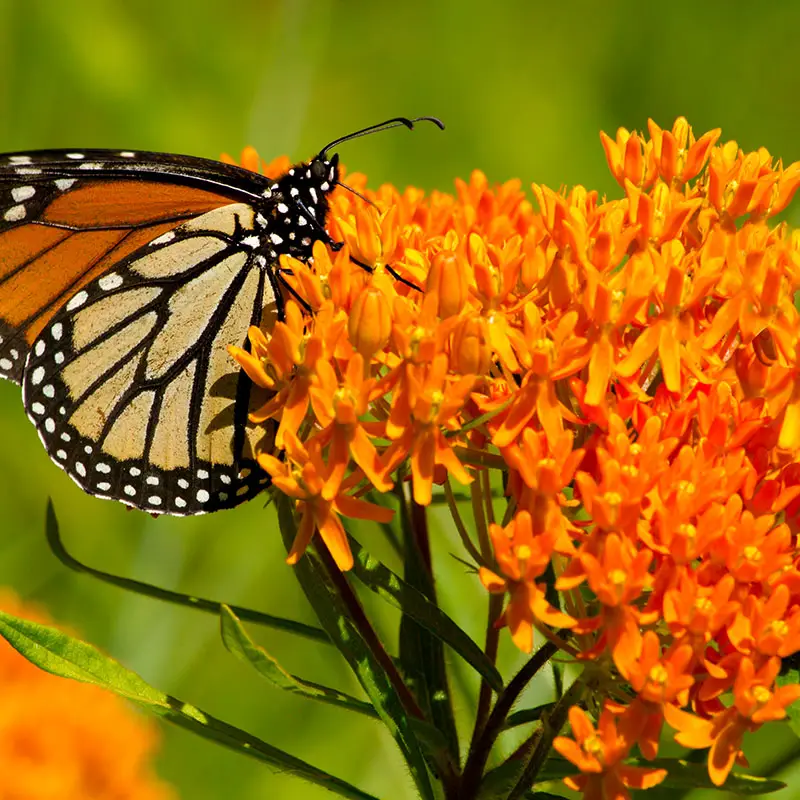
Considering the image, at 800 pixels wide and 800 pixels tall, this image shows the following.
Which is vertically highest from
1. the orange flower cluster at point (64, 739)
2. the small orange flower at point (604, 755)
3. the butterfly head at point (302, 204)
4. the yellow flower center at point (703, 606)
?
the butterfly head at point (302, 204)

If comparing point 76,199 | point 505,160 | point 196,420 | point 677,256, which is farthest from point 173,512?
point 505,160

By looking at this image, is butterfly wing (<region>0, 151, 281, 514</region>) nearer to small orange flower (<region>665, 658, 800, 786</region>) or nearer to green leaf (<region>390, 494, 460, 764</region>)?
green leaf (<region>390, 494, 460, 764</region>)

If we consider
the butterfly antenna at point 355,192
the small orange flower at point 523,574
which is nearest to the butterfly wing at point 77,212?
the butterfly antenna at point 355,192

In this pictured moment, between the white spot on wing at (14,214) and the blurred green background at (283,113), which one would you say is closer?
the white spot on wing at (14,214)

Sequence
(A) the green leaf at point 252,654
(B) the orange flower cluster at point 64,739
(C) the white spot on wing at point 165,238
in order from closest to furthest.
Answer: (A) the green leaf at point 252,654, (C) the white spot on wing at point 165,238, (B) the orange flower cluster at point 64,739

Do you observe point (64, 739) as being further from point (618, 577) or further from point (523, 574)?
point (618, 577)

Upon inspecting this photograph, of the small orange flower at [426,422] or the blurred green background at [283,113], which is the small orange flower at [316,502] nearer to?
the small orange flower at [426,422]

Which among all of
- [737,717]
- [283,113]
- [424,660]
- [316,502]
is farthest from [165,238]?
[283,113]

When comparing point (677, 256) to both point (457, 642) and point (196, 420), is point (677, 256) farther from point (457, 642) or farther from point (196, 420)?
point (196, 420)
